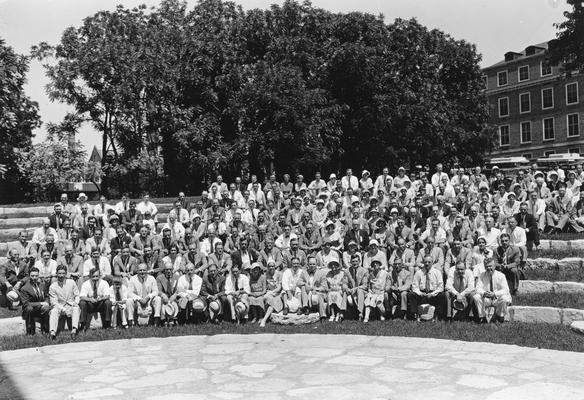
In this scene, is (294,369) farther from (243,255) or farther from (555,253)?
(555,253)

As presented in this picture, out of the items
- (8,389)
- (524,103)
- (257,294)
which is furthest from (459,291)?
(524,103)

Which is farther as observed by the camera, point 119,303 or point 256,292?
point 256,292

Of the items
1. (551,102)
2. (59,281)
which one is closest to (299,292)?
(59,281)

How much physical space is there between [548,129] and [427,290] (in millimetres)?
50460

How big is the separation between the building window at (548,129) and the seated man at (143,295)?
51.9 metres

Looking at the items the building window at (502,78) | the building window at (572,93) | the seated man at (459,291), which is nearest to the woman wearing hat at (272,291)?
the seated man at (459,291)

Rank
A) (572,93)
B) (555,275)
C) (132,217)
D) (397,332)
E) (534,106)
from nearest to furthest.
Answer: (397,332), (555,275), (132,217), (572,93), (534,106)

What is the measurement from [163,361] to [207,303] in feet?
10.0

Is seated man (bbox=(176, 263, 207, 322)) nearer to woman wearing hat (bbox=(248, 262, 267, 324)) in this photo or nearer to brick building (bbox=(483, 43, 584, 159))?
woman wearing hat (bbox=(248, 262, 267, 324))

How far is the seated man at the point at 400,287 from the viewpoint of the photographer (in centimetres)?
1139

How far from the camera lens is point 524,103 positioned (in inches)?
2295

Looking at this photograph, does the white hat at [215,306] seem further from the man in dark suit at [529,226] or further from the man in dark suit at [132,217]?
the man in dark suit at [529,226]

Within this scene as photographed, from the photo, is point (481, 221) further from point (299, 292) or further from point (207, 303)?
point (207, 303)

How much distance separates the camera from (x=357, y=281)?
1187 cm
